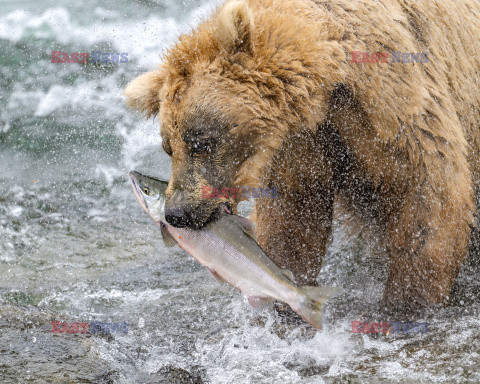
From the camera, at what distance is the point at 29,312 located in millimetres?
4617

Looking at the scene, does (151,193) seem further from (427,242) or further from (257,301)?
(427,242)

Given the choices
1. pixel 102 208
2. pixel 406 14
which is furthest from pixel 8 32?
pixel 406 14

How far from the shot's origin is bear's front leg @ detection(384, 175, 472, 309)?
441 cm

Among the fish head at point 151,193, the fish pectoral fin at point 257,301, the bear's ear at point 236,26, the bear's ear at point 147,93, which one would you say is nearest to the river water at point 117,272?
the bear's ear at point 147,93

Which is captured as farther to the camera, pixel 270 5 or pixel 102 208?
pixel 102 208

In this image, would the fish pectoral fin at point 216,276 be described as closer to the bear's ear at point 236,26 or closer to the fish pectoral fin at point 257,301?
the fish pectoral fin at point 257,301

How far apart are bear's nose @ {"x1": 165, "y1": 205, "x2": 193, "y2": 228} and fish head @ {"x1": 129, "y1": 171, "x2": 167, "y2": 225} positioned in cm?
12

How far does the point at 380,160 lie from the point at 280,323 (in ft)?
5.53

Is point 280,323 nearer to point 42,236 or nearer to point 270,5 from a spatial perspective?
point 270,5

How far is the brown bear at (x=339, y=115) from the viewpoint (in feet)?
12.7

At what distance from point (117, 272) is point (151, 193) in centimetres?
272

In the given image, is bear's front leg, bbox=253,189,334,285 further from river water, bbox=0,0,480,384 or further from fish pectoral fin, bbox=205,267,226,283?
fish pectoral fin, bbox=205,267,226,283

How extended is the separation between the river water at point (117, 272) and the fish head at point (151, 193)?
0.78m

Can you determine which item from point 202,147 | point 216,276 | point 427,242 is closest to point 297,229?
point 427,242
